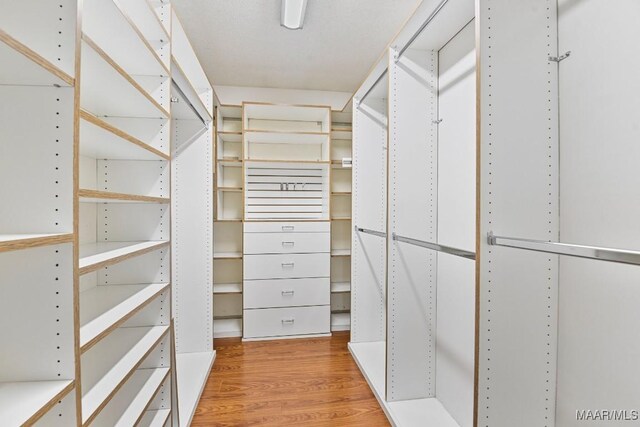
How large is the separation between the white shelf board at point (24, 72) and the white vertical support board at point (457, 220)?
1.61 meters

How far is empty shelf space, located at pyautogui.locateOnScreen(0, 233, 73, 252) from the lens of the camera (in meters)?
0.61

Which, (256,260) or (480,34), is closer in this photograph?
(480,34)

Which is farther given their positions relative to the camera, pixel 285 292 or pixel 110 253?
pixel 285 292

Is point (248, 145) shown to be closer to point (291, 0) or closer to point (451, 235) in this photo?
point (291, 0)

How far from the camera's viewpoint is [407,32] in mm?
1701

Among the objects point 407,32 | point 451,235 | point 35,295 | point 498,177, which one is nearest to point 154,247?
point 35,295

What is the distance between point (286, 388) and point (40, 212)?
190 centimetres

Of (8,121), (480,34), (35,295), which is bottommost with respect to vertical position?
(35,295)

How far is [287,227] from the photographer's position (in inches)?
119

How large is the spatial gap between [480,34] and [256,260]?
8.06ft

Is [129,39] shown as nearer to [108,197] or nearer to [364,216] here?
[108,197]

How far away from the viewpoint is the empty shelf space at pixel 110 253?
97cm

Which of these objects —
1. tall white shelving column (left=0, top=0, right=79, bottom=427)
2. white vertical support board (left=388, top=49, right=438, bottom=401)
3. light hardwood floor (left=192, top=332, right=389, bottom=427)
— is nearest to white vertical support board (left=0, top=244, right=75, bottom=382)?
tall white shelving column (left=0, top=0, right=79, bottom=427)

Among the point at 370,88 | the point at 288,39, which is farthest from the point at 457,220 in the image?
the point at 288,39
